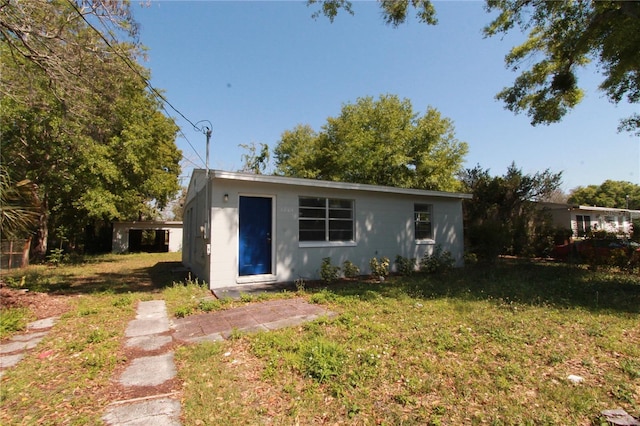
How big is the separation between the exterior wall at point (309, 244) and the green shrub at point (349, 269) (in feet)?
0.73

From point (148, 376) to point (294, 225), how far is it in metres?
5.21

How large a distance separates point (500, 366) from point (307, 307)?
324 cm

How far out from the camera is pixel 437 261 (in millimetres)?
10031

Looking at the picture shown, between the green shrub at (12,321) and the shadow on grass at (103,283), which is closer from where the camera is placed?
the green shrub at (12,321)

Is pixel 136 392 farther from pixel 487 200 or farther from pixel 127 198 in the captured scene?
pixel 487 200

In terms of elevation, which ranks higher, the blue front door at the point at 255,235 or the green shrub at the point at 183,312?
the blue front door at the point at 255,235

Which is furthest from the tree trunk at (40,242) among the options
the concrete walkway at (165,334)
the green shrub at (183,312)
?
the green shrub at (183,312)

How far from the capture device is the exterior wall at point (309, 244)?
282 inches

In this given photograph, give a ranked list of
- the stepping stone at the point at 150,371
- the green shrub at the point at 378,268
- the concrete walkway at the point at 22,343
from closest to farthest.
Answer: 1. the stepping stone at the point at 150,371
2. the concrete walkway at the point at 22,343
3. the green shrub at the point at 378,268

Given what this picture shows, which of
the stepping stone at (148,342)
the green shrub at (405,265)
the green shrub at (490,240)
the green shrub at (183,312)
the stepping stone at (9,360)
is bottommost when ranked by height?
the stepping stone at (148,342)

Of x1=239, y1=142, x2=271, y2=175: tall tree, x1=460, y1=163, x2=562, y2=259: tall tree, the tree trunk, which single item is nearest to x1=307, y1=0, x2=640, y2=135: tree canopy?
x1=460, y1=163, x2=562, y2=259: tall tree

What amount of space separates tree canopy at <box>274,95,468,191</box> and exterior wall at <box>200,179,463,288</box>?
30.1ft

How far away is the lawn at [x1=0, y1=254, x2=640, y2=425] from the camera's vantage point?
2.57 m

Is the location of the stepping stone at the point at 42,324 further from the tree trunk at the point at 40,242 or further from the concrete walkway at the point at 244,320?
the tree trunk at the point at 40,242
